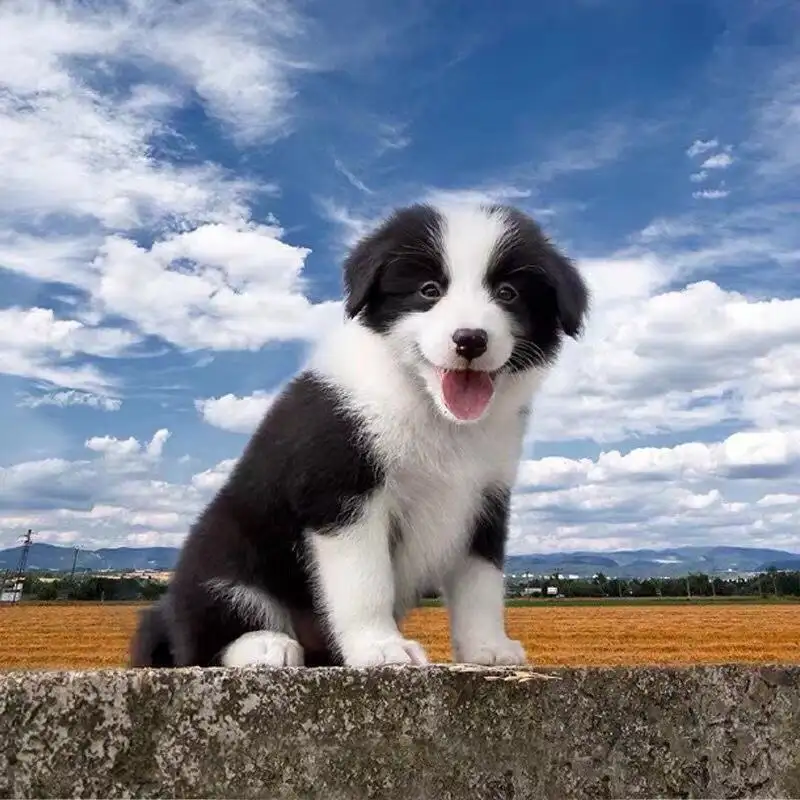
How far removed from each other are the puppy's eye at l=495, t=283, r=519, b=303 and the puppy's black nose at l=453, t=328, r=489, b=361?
0.65ft

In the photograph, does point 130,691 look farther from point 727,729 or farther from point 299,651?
point 727,729

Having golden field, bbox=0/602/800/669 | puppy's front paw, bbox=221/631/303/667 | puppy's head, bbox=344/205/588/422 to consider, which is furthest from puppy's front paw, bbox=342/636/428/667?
golden field, bbox=0/602/800/669

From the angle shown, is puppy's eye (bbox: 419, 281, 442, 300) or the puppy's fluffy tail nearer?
puppy's eye (bbox: 419, 281, 442, 300)

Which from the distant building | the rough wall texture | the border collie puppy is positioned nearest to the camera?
the rough wall texture

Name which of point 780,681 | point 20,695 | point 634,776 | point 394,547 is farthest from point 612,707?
point 20,695

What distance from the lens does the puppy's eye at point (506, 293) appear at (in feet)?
7.77

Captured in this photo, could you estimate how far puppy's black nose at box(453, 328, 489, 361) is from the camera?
219cm

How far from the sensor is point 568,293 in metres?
2.44

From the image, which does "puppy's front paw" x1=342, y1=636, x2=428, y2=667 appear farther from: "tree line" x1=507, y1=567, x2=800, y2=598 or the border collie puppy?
"tree line" x1=507, y1=567, x2=800, y2=598

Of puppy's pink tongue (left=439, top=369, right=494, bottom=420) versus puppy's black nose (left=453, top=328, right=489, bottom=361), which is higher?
→ puppy's black nose (left=453, top=328, right=489, bottom=361)

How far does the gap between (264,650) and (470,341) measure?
0.87 meters

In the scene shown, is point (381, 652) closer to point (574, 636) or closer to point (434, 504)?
point (434, 504)

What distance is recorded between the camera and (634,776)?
2037 millimetres

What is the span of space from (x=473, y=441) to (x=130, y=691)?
1.01 m
